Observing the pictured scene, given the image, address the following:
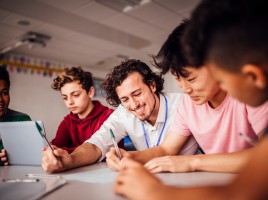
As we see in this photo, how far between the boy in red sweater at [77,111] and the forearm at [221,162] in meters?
1.19

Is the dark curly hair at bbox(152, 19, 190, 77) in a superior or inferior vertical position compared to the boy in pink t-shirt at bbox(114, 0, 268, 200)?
superior

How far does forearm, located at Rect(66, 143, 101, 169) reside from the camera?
45.8 inches

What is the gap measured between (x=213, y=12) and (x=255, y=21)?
8cm

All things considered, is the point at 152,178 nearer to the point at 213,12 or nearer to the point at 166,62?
the point at 213,12

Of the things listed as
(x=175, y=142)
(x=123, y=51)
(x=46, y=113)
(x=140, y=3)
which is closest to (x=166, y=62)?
(x=175, y=142)

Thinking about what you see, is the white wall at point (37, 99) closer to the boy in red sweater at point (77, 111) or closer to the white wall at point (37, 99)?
the white wall at point (37, 99)

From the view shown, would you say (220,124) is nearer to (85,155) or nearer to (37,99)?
(85,155)

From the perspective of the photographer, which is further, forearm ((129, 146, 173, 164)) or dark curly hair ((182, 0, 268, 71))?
forearm ((129, 146, 173, 164))

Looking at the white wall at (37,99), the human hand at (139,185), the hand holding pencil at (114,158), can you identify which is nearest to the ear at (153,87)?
the hand holding pencil at (114,158)

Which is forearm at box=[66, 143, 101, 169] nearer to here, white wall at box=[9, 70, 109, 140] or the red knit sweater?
the red knit sweater

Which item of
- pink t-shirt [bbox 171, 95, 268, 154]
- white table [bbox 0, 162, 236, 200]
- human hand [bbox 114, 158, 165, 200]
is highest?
pink t-shirt [bbox 171, 95, 268, 154]

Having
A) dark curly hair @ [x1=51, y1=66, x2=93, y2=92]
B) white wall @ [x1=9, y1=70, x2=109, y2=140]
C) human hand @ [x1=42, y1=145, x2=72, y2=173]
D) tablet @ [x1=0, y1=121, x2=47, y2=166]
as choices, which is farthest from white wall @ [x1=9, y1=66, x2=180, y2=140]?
human hand @ [x1=42, y1=145, x2=72, y2=173]

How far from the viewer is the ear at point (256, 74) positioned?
1.47 ft

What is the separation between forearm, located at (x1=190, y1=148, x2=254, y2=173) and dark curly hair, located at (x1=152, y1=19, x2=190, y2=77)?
Result: 37 centimetres
